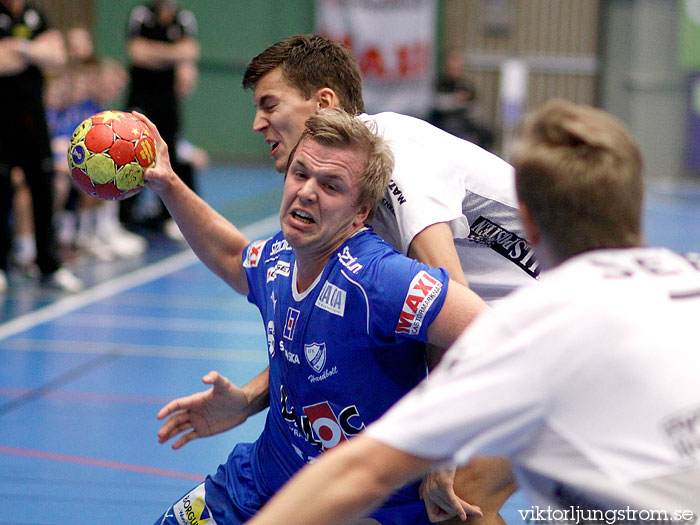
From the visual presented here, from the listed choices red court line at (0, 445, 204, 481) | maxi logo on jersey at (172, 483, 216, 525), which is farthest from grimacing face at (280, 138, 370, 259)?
red court line at (0, 445, 204, 481)

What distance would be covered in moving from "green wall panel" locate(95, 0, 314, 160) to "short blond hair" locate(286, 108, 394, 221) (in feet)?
56.9

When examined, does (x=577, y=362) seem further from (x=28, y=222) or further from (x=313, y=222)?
(x=28, y=222)

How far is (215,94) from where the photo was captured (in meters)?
20.0

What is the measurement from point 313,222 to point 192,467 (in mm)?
2321

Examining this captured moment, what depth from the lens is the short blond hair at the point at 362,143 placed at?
8.74ft

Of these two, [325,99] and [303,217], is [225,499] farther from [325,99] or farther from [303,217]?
[325,99]

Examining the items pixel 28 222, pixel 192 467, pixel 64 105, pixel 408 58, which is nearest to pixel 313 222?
pixel 192 467

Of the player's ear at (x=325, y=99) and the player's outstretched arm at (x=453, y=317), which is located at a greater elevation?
the player's ear at (x=325, y=99)

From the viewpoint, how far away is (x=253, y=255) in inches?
121

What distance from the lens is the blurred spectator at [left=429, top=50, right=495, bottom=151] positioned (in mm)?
18219

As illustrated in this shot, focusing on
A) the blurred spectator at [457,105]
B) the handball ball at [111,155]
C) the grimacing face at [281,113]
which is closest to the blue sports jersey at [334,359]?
the grimacing face at [281,113]

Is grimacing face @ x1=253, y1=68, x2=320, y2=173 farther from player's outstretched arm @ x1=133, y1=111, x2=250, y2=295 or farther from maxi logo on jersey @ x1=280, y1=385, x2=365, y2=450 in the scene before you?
maxi logo on jersey @ x1=280, y1=385, x2=365, y2=450

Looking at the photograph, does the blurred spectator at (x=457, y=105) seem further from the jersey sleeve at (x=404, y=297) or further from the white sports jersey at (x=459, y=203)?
the jersey sleeve at (x=404, y=297)

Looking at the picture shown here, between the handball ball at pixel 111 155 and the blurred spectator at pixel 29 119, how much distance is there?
4.98m
